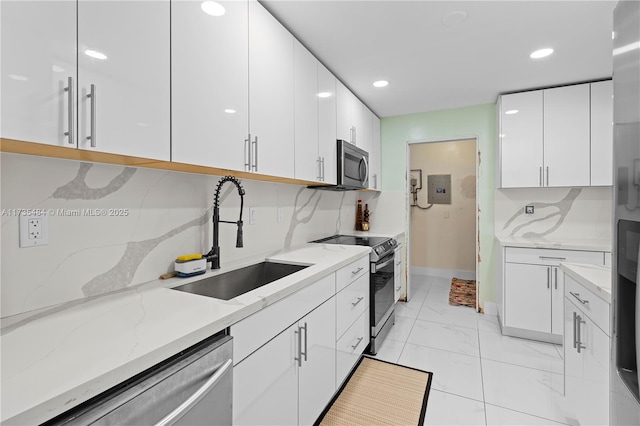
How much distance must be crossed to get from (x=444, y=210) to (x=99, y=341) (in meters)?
5.07

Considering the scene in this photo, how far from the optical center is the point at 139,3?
105cm

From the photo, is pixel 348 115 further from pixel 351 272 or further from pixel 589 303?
pixel 589 303

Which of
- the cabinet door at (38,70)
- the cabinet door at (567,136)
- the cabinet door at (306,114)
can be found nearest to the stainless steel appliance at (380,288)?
the cabinet door at (306,114)

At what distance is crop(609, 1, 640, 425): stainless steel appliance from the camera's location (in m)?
0.73

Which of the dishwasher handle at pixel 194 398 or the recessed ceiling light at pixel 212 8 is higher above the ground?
the recessed ceiling light at pixel 212 8

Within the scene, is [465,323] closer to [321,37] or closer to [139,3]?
[321,37]

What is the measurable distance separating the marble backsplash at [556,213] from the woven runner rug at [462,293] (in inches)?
39.7

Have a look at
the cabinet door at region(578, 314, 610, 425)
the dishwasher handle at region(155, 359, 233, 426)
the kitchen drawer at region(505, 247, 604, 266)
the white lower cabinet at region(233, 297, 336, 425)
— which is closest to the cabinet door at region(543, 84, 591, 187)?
the kitchen drawer at region(505, 247, 604, 266)

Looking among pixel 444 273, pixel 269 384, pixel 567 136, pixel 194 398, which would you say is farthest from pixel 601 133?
pixel 194 398

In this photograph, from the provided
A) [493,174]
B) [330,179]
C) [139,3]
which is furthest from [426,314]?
[139,3]

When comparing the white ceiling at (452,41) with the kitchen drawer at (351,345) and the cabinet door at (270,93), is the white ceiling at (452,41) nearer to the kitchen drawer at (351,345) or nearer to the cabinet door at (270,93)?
the cabinet door at (270,93)

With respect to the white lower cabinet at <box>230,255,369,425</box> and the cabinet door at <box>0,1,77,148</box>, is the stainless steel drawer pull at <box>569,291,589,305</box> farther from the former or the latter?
the cabinet door at <box>0,1,77,148</box>

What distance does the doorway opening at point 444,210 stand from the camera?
16.1 feet

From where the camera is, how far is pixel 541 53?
2.33m
